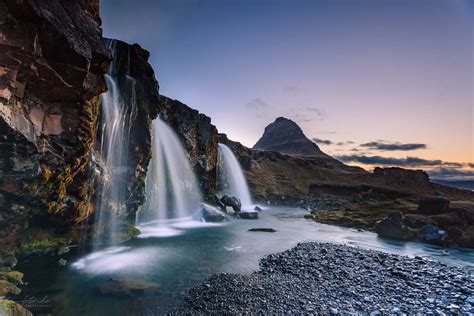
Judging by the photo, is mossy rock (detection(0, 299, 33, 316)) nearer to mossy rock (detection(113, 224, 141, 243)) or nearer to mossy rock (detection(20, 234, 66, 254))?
mossy rock (detection(20, 234, 66, 254))

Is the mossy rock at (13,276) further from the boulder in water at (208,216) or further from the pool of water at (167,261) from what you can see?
the boulder in water at (208,216)

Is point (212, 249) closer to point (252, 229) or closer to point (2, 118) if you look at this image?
point (252, 229)

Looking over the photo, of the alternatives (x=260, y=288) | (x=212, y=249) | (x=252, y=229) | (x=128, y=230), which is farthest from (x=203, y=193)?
(x=260, y=288)

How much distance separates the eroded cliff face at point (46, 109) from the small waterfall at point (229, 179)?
2235 inches

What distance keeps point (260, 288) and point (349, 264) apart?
28.9ft

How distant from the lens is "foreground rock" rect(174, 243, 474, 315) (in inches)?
506

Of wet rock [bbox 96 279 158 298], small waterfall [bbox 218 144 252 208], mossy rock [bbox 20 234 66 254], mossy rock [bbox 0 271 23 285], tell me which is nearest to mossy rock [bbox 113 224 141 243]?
mossy rock [bbox 20 234 66 254]

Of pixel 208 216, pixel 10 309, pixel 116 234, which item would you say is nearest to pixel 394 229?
pixel 208 216

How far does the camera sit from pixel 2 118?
49.6ft

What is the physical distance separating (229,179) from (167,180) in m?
36.7

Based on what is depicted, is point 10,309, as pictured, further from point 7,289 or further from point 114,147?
point 114,147

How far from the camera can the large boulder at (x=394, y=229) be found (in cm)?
3362

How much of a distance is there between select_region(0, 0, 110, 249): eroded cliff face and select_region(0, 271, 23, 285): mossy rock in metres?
4.70

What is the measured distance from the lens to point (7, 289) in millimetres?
14023
